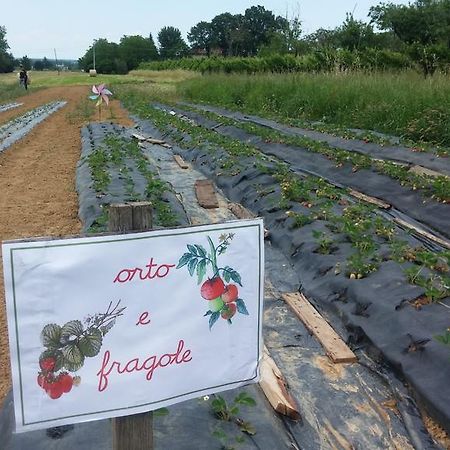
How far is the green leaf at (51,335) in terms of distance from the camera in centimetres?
157

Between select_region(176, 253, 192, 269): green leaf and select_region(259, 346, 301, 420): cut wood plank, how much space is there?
1053 millimetres

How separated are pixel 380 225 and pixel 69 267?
369 cm

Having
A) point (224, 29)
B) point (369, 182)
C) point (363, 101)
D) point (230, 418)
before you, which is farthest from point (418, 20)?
point (224, 29)

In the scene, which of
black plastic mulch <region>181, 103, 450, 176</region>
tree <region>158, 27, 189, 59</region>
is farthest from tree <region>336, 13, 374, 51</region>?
tree <region>158, 27, 189, 59</region>

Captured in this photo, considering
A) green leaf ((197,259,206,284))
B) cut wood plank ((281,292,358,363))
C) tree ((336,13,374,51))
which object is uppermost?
tree ((336,13,374,51))

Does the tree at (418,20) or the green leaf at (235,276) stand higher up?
the tree at (418,20)

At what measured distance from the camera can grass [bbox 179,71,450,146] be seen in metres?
9.65

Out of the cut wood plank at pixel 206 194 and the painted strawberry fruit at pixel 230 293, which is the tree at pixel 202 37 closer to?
the cut wood plank at pixel 206 194

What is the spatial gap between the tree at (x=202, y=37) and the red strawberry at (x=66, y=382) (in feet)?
270

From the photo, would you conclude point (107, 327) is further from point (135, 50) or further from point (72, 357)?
point (135, 50)

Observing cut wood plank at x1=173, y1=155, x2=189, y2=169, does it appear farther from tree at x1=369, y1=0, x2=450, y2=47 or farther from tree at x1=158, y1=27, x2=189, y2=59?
tree at x1=158, y1=27, x2=189, y2=59

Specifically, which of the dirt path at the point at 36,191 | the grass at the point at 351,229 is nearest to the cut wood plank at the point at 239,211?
the grass at the point at 351,229

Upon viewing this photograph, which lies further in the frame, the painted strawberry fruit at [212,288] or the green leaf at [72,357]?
the painted strawberry fruit at [212,288]

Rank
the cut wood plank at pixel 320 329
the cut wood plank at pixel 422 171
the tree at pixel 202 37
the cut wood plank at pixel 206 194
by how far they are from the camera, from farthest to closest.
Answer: the tree at pixel 202 37
the cut wood plank at pixel 422 171
the cut wood plank at pixel 206 194
the cut wood plank at pixel 320 329
